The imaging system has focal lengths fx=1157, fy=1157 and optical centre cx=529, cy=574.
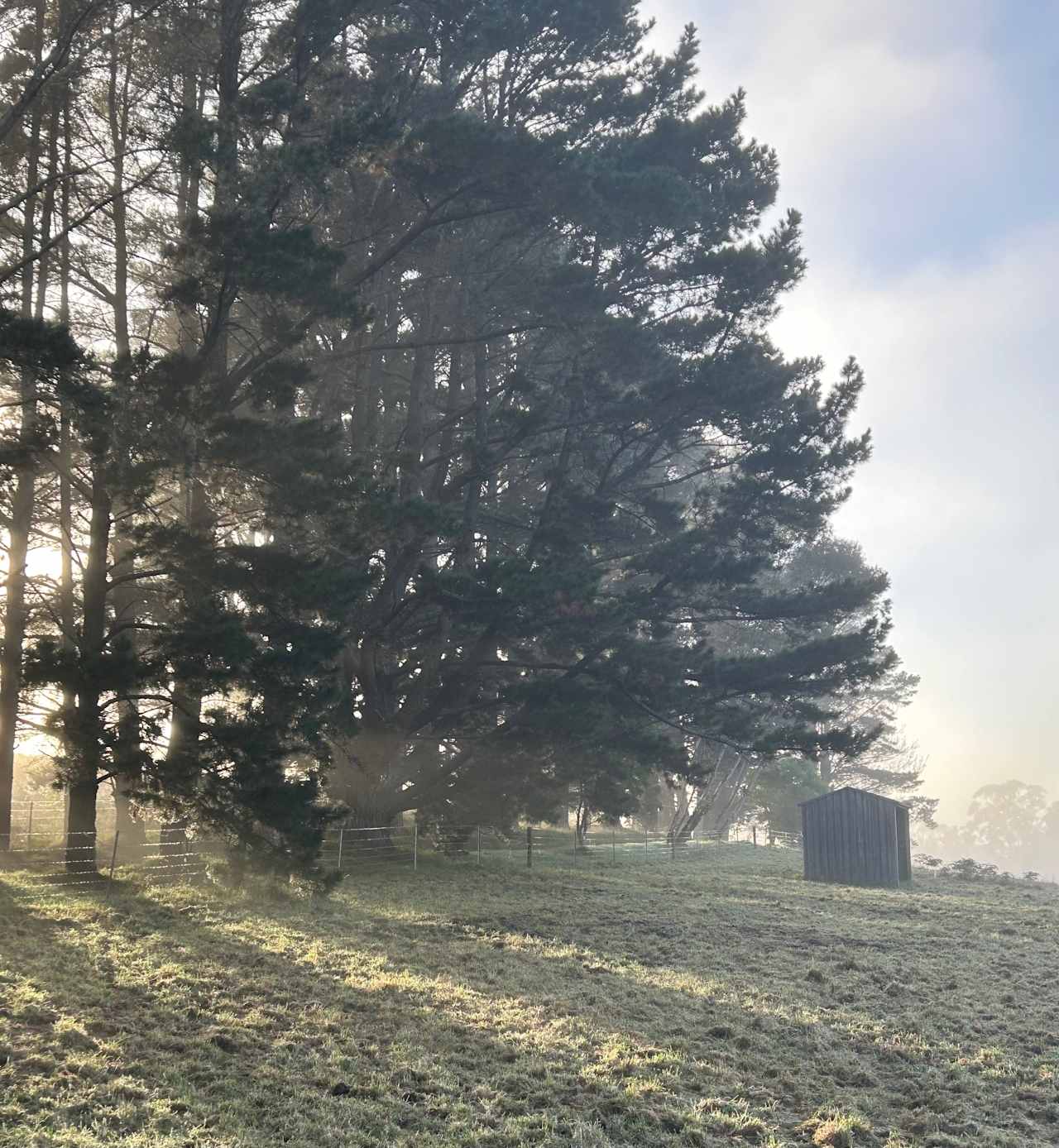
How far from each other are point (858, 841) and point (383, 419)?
58.7 ft

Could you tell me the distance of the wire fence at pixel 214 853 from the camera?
18400 millimetres

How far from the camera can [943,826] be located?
591ft

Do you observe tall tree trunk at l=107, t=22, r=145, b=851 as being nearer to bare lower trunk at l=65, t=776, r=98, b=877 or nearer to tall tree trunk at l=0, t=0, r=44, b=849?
bare lower trunk at l=65, t=776, r=98, b=877

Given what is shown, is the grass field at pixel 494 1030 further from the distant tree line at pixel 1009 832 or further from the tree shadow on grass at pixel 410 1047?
the distant tree line at pixel 1009 832

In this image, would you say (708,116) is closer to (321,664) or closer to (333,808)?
(321,664)

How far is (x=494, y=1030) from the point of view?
10.0m

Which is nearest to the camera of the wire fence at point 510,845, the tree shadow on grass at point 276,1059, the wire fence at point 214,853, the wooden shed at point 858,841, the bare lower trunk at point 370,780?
the tree shadow on grass at point 276,1059

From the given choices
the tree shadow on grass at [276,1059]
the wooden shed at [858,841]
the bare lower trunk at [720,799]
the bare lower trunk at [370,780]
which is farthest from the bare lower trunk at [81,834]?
the bare lower trunk at [720,799]

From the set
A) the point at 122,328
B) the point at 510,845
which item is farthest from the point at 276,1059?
the point at 510,845

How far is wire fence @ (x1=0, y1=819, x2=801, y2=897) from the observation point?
18.4 meters

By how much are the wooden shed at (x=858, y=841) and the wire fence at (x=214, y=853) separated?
5274 millimetres

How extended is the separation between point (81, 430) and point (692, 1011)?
949cm

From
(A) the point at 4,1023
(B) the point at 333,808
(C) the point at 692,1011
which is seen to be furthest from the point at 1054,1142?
(B) the point at 333,808

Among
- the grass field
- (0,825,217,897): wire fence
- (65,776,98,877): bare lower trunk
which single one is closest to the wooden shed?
the grass field
